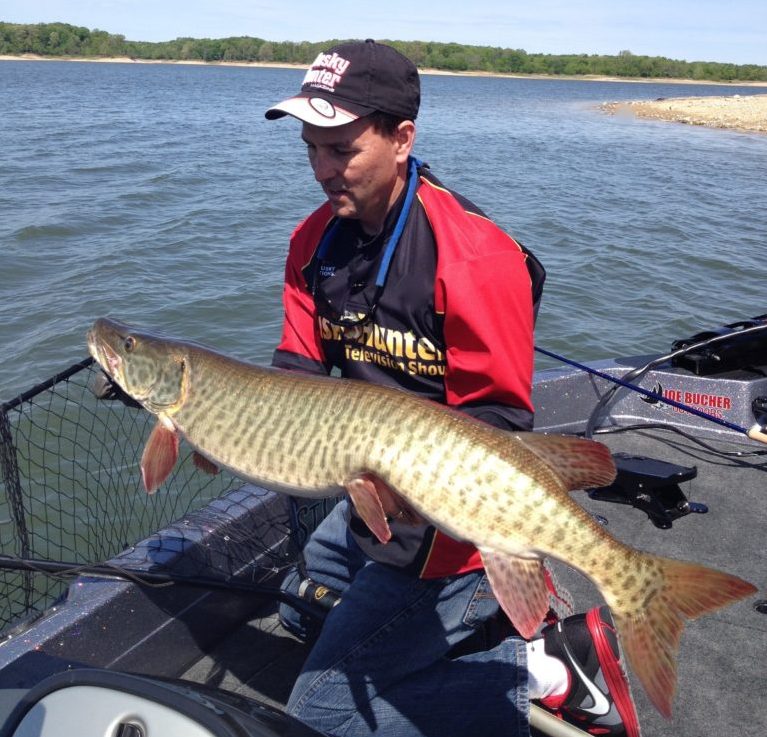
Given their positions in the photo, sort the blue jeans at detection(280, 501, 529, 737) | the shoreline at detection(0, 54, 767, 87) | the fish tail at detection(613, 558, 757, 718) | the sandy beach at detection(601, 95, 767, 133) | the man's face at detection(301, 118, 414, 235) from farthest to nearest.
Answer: the shoreline at detection(0, 54, 767, 87) < the sandy beach at detection(601, 95, 767, 133) < the blue jeans at detection(280, 501, 529, 737) < the man's face at detection(301, 118, 414, 235) < the fish tail at detection(613, 558, 757, 718)

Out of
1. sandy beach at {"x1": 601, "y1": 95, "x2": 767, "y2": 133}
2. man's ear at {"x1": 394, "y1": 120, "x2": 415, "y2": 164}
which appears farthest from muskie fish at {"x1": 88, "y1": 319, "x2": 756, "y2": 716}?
sandy beach at {"x1": 601, "y1": 95, "x2": 767, "y2": 133}

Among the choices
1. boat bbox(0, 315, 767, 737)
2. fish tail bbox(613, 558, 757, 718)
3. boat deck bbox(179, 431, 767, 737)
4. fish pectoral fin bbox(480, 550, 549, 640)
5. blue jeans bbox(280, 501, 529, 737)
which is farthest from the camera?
boat deck bbox(179, 431, 767, 737)

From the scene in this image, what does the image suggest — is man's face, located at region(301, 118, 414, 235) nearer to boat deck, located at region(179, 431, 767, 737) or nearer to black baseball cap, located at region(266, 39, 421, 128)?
black baseball cap, located at region(266, 39, 421, 128)

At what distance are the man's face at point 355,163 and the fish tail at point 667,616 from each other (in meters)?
1.34

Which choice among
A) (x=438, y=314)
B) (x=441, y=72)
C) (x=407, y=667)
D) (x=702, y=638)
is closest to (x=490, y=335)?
(x=438, y=314)

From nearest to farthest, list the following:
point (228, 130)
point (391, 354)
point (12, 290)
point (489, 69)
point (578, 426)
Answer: point (391, 354) → point (578, 426) → point (12, 290) → point (228, 130) → point (489, 69)

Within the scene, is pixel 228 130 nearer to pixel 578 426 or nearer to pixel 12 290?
pixel 12 290

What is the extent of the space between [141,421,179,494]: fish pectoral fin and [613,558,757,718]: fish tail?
1.51 metres

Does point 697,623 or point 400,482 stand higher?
point 400,482

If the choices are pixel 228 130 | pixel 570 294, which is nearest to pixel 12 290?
pixel 570 294

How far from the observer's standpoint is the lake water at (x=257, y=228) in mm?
10359

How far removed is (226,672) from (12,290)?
29.7 ft

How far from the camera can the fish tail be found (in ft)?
6.73

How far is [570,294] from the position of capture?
12.2m
